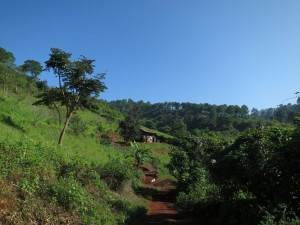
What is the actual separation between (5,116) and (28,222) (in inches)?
652

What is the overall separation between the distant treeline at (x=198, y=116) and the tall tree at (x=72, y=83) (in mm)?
34600

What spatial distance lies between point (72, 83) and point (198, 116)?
8015 cm

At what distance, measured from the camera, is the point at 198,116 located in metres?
101

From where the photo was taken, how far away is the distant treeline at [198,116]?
83625 mm

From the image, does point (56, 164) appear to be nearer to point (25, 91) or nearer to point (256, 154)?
point (256, 154)

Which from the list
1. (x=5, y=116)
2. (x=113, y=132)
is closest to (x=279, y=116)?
(x=113, y=132)

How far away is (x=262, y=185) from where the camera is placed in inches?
446

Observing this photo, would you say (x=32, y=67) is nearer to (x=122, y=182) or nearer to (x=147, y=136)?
(x=147, y=136)

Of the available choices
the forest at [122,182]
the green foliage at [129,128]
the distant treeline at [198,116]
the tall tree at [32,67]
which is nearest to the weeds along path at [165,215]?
the forest at [122,182]

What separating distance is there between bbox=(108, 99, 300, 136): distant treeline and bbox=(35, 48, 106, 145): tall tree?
34.6 meters

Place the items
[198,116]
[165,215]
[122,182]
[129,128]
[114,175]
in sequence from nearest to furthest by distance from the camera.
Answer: [165,215]
[114,175]
[122,182]
[129,128]
[198,116]

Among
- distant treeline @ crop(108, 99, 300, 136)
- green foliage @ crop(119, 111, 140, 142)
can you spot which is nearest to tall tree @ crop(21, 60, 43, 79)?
distant treeline @ crop(108, 99, 300, 136)

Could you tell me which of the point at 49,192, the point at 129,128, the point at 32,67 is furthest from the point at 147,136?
the point at 49,192

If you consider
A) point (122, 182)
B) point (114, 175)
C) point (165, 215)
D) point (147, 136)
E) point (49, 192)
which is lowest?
point (165, 215)
